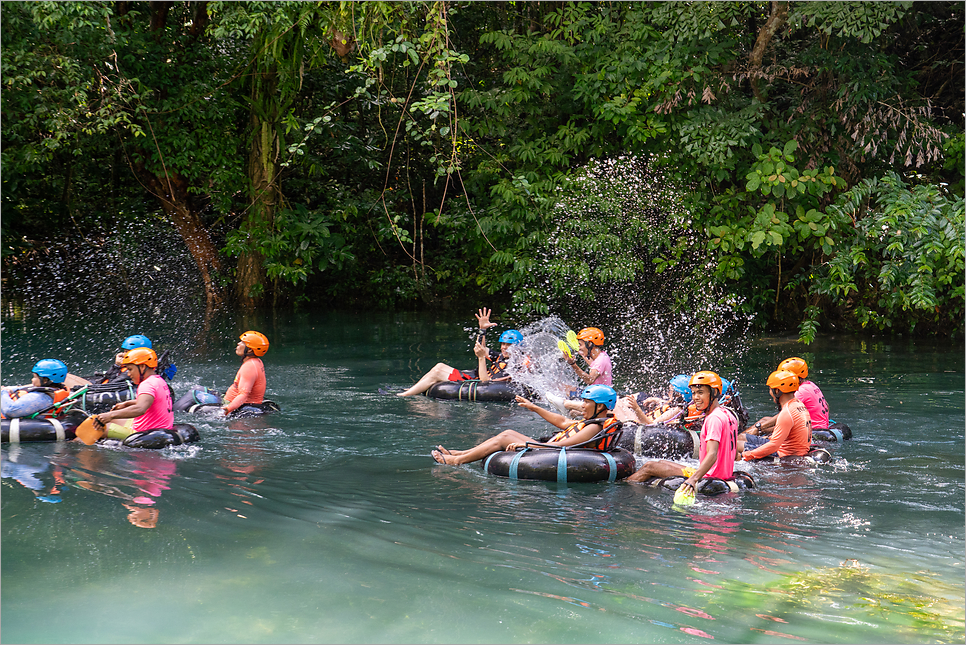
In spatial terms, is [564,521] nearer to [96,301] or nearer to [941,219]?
[941,219]

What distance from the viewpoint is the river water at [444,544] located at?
16.9ft

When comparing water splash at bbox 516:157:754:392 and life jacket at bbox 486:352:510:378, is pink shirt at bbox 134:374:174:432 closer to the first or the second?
→ life jacket at bbox 486:352:510:378

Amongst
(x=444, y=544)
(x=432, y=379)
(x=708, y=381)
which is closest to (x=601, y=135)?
(x=432, y=379)

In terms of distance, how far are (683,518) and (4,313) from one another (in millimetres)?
19276

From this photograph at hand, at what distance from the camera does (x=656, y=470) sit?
8.30m

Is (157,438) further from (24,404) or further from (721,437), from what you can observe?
(721,437)

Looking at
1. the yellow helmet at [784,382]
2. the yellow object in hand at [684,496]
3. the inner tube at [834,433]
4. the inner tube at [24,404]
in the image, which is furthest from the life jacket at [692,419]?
the inner tube at [24,404]

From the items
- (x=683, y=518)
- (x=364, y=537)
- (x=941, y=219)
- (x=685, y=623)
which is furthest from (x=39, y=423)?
(x=941, y=219)

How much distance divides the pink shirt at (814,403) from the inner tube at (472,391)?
4.06 m

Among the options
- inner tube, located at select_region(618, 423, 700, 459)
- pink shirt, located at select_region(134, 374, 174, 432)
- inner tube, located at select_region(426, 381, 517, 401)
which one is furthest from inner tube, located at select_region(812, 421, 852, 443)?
pink shirt, located at select_region(134, 374, 174, 432)

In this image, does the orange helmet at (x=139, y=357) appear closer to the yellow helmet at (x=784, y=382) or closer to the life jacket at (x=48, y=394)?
the life jacket at (x=48, y=394)

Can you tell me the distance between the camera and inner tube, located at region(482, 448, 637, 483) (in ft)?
27.0

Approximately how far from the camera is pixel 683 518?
729 centimetres

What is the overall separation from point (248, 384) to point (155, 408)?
1.55 meters
